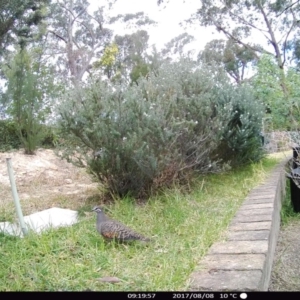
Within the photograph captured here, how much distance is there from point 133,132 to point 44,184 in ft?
4.63

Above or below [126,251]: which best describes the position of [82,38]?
above

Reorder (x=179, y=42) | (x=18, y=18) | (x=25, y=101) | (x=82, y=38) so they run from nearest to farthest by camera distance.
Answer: (x=18, y=18), (x=25, y=101), (x=179, y=42), (x=82, y=38)

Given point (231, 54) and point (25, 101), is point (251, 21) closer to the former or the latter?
point (231, 54)

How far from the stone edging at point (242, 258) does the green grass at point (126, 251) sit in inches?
1.9

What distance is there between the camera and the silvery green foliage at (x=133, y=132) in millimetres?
2020

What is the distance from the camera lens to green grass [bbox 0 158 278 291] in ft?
3.46

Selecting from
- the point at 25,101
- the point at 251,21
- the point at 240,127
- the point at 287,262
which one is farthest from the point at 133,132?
the point at 251,21

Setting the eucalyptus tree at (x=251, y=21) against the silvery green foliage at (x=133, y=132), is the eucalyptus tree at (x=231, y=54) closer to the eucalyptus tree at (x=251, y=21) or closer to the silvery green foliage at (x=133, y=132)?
the eucalyptus tree at (x=251, y=21)

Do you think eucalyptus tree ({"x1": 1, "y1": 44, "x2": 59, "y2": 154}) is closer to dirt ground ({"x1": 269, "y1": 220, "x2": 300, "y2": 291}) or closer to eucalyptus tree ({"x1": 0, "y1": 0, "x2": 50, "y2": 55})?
eucalyptus tree ({"x1": 0, "y1": 0, "x2": 50, "y2": 55})

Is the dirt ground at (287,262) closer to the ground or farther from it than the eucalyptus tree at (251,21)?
closer to the ground

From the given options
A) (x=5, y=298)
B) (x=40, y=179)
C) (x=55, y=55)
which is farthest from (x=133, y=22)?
(x=5, y=298)

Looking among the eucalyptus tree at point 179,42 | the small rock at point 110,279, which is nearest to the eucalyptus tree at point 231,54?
the eucalyptus tree at point 179,42

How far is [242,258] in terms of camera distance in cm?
110

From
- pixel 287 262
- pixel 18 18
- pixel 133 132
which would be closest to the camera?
pixel 287 262
